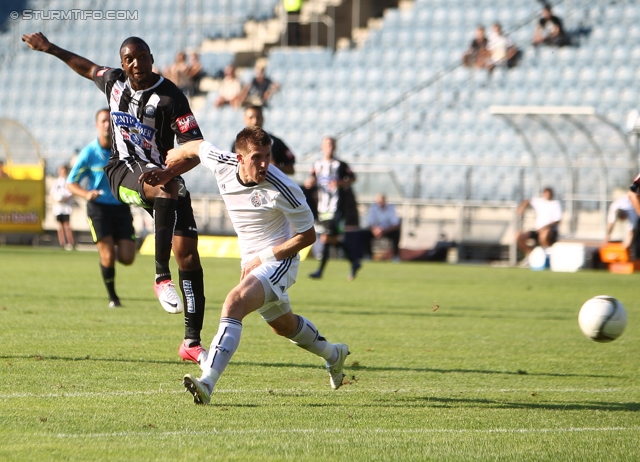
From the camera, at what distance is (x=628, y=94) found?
2509cm

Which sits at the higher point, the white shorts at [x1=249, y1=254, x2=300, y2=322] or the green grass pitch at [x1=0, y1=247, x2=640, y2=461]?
the white shorts at [x1=249, y1=254, x2=300, y2=322]

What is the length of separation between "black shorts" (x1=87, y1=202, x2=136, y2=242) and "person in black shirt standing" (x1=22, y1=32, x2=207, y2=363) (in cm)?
373

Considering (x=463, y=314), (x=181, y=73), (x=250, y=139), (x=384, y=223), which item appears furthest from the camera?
(x=181, y=73)

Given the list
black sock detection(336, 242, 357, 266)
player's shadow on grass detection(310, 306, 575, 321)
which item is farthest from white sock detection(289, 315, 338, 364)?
black sock detection(336, 242, 357, 266)

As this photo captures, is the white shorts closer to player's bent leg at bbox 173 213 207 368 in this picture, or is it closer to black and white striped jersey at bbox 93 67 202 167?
player's bent leg at bbox 173 213 207 368

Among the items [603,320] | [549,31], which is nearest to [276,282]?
[603,320]

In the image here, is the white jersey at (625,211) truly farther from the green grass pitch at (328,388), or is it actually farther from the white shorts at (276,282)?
the white shorts at (276,282)

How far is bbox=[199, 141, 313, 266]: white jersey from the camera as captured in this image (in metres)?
5.82

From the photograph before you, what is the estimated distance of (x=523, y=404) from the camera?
5.88 m

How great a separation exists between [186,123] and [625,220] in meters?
16.5

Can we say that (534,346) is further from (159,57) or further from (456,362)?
(159,57)

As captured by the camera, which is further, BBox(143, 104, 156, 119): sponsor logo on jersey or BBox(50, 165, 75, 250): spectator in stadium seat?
BBox(50, 165, 75, 250): spectator in stadium seat

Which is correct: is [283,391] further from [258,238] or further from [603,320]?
[603,320]

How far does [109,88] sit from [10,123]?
20.7 metres
